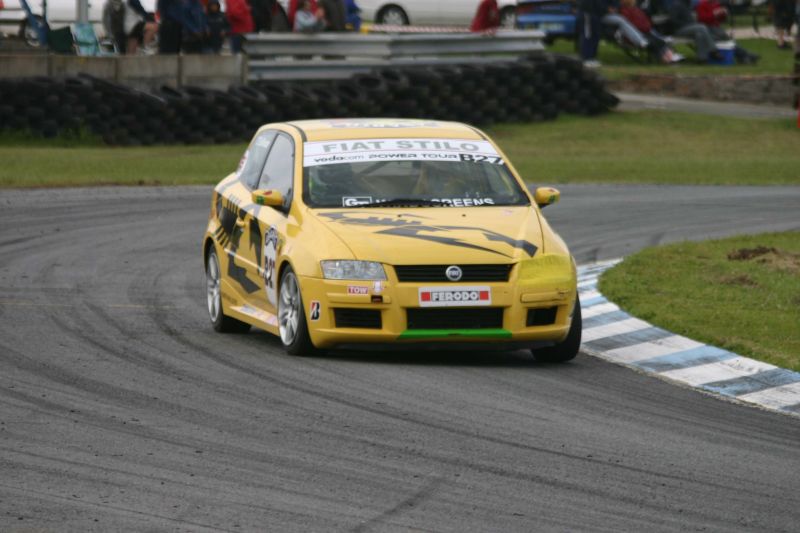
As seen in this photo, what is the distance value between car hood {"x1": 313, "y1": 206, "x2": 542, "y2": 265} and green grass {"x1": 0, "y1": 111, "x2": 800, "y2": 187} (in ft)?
36.6

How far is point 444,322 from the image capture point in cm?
935

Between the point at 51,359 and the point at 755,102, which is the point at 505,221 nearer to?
the point at 51,359

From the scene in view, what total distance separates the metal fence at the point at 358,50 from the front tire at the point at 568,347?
17645 millimetres

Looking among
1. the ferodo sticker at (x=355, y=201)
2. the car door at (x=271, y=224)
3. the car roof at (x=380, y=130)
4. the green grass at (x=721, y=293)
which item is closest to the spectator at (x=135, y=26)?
the green grass at (x=721, y=293)

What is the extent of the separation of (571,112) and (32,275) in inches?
704

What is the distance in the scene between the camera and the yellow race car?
9336 mm

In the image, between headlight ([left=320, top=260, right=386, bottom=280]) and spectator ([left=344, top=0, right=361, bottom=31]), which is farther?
spectator ([left=344, top=0, right=361, bottom=31])

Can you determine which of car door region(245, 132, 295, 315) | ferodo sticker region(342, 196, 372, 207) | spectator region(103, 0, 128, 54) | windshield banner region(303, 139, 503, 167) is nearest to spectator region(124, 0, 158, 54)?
spectator region(103, 0, 128, 54)

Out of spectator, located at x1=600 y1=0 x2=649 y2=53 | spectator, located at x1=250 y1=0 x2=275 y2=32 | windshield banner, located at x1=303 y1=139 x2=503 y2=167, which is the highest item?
windshield banner, located at x1=303 y1=139 x2=503 y2=167

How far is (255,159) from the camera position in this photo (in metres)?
11.4

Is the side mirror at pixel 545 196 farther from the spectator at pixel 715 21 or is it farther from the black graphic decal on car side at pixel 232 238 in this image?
the spectator at pixel 715 21

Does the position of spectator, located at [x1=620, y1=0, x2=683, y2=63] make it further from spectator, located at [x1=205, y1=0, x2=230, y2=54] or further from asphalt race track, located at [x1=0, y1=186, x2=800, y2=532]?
asphalt race track, located at [x1=0, y1=186, x2=800, y2=532]

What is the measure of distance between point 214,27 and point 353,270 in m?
18.6

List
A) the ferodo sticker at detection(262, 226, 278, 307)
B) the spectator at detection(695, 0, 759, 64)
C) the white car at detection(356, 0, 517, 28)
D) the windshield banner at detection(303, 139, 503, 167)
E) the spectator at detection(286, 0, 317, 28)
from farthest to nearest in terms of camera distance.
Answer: the white car at detection(356, 0, 517, 28) < the spectator at detection(695, 0, 759, 64) < the spectator at detection(286, 0, 317, 28) < the windshield banner at detection(303, 139, 503, 167) < the ferodo sticker at detection(262, 226, 278, 307)
